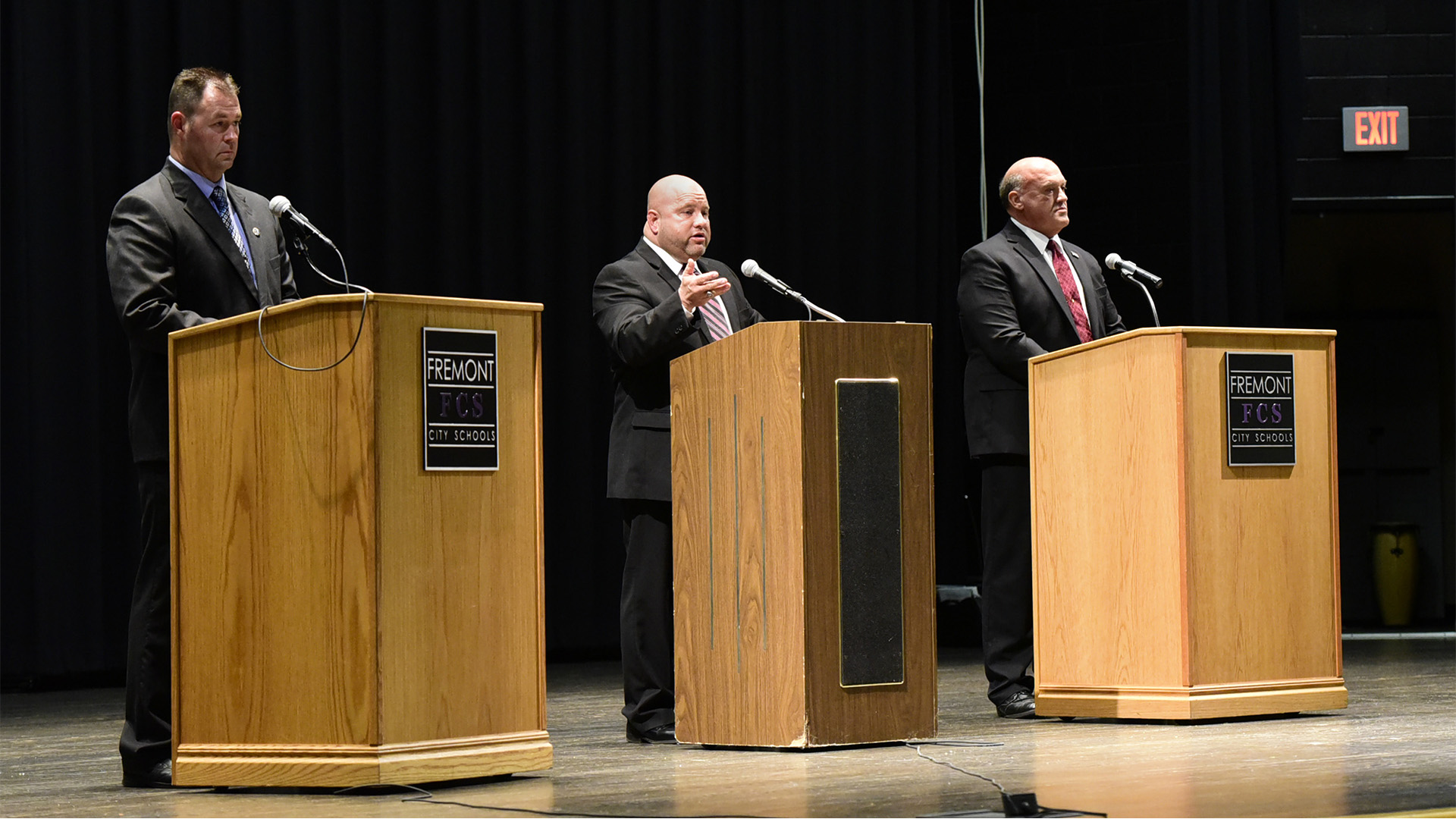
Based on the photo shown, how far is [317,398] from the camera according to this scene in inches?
124

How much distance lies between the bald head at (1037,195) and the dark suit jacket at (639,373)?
3.25 ft

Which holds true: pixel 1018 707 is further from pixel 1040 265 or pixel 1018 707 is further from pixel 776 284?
pixel 776 284

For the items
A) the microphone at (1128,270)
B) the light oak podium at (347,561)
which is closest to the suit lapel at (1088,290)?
the microphone at (1128,270)

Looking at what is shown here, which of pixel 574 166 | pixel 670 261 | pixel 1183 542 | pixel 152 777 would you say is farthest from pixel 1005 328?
pixel 574 166

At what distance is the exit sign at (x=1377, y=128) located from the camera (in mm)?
7668

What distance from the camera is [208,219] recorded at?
3.50 meters

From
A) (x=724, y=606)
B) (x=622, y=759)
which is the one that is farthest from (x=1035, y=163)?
(x=622, y=759)

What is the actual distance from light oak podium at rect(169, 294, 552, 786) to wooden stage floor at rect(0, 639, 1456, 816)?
0.30ft

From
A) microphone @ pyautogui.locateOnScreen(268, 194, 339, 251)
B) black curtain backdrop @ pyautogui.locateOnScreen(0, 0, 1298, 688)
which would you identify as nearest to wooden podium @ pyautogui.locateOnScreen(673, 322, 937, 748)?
microphone @ pyautogui.locateOnScreen(268, 194, 339, 251)

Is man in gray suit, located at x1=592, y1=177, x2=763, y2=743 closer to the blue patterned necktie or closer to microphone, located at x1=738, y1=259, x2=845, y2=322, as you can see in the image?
microphone, located at x1=738, y1=259, x2=845, y2=322

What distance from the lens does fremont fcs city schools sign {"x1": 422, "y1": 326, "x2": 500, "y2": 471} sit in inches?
125

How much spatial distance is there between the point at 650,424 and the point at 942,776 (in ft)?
4.24

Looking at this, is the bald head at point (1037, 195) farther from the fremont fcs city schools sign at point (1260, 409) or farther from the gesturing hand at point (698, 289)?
the gesturing hand at point (698, 289)

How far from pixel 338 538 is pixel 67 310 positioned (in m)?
3.30
